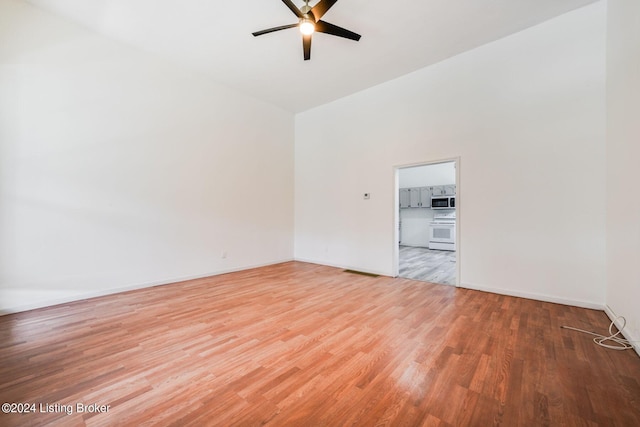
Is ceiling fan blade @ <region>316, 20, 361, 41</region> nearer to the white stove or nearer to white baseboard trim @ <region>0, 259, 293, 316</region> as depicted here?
white baseboard trim @ <region>0, 259, 293, 316</region>

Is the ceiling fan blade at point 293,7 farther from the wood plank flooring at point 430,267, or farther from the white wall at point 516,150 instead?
the wood plank flooring at point 430,267

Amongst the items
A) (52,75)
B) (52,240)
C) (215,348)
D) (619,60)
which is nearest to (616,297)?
(619,60)

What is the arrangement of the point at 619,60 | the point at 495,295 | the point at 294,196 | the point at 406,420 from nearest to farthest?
the point at 406,420 < the point at 619,60 < the point at 495,295 < the point at 294,196

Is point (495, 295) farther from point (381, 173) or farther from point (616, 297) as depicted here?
point (381, 173)

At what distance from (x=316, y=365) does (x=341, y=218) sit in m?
3.83

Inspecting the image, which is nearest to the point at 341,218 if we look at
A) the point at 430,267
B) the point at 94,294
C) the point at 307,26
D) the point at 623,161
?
the point at 430,267

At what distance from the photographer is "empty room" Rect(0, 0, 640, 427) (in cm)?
168

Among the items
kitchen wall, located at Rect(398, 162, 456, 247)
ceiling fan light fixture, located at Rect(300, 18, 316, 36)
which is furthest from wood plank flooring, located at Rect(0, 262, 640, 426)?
kitchen wall, located at Rect(398, 162, 456, 247)

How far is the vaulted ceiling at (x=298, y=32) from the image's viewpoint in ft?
9.87

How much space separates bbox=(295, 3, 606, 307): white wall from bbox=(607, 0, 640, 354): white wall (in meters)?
0.19

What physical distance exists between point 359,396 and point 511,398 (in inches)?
38.9

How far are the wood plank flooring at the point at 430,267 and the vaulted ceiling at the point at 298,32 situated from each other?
12.7 feet

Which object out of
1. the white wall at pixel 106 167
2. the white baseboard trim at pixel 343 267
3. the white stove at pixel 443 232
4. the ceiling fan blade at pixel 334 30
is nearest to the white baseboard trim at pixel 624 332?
the white baseboard trim at pixel 343 267

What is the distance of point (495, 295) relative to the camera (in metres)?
3.55
